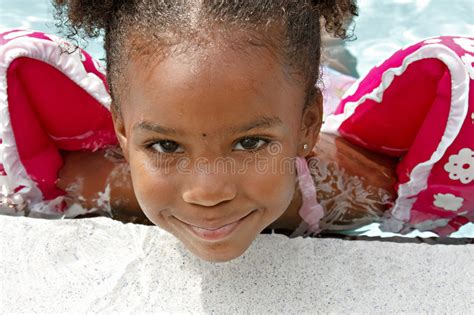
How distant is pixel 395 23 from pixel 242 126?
2115 mm

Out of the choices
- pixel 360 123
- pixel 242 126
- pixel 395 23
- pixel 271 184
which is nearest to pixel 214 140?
pixel 242 126

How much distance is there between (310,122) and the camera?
1.45 meters

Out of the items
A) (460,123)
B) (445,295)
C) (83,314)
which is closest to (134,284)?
(83,314)

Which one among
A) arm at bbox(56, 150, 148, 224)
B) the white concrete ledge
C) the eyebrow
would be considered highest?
the eyebrow

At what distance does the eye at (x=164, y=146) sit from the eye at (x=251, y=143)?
5.2 inches

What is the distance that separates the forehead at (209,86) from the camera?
1.11 meters

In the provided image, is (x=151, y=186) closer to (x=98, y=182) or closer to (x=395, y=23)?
(x=98, y=182)

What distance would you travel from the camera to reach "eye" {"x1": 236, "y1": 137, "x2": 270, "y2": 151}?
1213 mm

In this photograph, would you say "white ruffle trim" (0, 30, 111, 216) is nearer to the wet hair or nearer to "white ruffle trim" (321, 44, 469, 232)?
the wet hair

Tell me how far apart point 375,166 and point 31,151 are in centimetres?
104

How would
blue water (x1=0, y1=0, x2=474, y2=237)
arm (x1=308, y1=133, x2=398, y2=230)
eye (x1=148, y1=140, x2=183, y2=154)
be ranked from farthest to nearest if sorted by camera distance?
1. blue water (x1=0, y1=0, x2=474, y2=237)
2. arm (x1=308, y1=133, x2=398, y2=230)
3. eye (x1=148, y1=140, x2=183, y2=154)

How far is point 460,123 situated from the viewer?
155cm

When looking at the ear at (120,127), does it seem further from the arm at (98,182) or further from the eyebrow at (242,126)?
the arm at (98,182)

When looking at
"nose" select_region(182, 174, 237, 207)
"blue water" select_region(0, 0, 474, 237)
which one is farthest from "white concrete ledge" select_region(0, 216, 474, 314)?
"blue water" select_region(0, 0, 474, 237)
